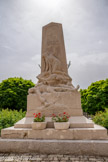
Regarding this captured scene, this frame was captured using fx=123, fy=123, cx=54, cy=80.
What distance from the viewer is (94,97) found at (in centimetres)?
2209

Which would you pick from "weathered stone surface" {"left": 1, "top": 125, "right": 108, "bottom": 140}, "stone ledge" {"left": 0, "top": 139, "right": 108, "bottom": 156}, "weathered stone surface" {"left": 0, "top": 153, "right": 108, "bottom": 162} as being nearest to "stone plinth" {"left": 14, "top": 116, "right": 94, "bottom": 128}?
"weathered stone surface" {"left": 1, "top": 125, "right": 108, "bottom": 140}

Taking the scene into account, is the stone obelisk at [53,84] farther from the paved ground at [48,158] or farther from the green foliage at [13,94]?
the green foliage at [13,94]

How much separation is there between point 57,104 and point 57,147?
2221 millimetres

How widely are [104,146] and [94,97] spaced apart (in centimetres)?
1896

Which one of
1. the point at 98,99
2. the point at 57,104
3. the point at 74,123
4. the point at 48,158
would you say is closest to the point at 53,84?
the point at 57,104

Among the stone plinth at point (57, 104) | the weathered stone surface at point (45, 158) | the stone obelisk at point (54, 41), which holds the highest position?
the stone obelisk at point (54, 41)

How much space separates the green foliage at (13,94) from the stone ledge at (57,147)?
18.0 meters

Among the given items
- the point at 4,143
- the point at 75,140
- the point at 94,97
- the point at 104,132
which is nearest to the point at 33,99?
the point at 4,143

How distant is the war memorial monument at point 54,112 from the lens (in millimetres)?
4207

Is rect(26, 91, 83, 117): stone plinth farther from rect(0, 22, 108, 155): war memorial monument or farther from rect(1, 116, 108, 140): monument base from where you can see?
rect(1, 116, 108, 140): monument base

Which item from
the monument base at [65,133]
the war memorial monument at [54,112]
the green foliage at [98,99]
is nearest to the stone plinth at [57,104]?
the war memorial monument at [54,112]

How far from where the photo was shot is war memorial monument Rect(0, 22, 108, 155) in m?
4.21

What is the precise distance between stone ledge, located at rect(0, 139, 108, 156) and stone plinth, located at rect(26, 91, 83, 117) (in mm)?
1852

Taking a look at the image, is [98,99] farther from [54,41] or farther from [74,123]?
[74,123]
